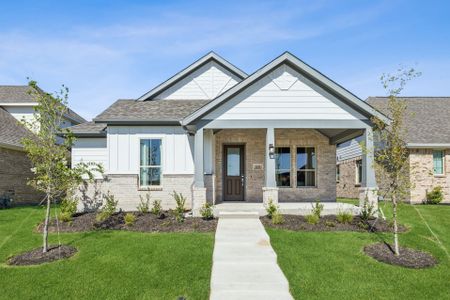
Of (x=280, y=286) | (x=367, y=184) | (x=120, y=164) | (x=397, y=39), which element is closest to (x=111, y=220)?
(x=120, y=164)

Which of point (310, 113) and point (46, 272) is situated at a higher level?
point (310, 113)

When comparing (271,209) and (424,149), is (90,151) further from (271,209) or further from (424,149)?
(424,149)

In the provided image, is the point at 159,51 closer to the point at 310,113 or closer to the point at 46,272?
the point at 310,113

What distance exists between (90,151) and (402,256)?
12.1 m

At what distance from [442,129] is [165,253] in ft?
57.8

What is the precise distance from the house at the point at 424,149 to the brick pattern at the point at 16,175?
18.5 metres

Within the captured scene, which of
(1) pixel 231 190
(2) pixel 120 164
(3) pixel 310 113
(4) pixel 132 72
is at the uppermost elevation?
(4) pixel 132 72

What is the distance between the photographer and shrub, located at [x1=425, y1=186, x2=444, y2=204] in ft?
55.1

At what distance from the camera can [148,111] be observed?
1410cm

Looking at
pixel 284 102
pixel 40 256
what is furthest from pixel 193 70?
pixel 40 256

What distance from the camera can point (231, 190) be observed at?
14102 millimetres

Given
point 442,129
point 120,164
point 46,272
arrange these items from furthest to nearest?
point 442,129
point 120,164
point 46,272

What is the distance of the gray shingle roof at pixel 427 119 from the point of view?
17.3m

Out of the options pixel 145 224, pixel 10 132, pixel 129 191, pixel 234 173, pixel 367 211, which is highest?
pixel 10 132
